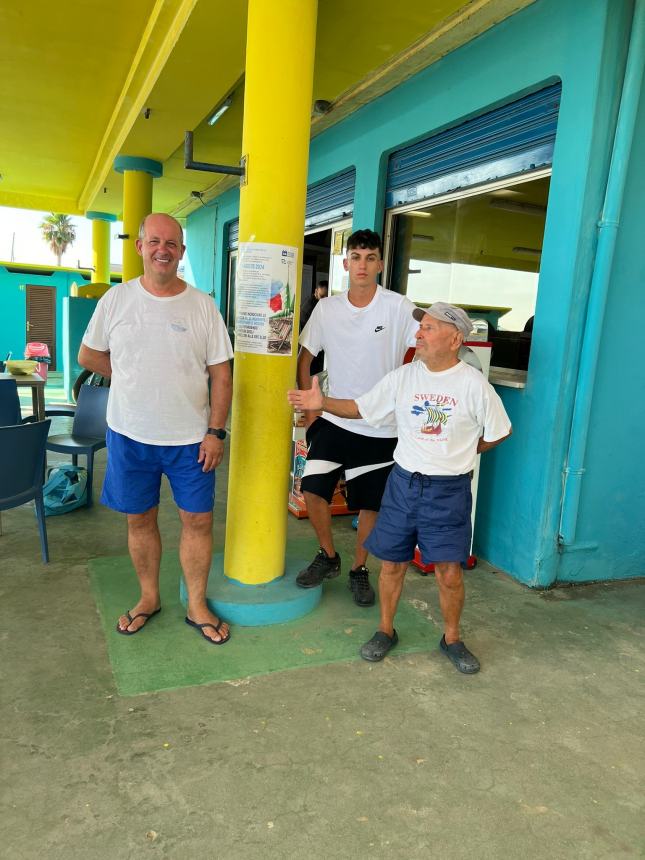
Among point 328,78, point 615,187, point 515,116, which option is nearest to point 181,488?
point 615,187

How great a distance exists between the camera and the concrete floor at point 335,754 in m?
1.80

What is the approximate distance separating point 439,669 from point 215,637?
98cm

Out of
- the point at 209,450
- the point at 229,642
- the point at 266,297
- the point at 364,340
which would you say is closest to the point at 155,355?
the point at 209,450

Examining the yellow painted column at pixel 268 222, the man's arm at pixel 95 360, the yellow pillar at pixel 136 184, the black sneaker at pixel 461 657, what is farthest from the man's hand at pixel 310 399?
the yellow pillar at pixel 136 184

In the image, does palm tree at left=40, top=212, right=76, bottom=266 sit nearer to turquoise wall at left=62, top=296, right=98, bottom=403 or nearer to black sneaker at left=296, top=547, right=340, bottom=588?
turquoise wall at left=62, top=296, right=98, bottom=403

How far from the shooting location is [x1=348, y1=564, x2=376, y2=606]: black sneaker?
10.8 ft

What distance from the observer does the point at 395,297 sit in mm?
3137

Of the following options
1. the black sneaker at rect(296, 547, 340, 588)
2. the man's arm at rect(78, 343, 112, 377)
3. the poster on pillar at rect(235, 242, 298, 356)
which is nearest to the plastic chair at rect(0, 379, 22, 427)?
the man's arm at rect(78, 343, 112, 377)

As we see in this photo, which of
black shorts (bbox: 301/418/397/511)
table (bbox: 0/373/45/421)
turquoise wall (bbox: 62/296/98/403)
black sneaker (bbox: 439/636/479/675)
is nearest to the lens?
black sneaker (bbox: 439/636/479/675)

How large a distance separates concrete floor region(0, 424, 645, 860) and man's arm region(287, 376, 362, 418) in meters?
1.07

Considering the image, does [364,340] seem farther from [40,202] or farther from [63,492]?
[40,202]

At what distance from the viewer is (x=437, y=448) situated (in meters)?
2.59

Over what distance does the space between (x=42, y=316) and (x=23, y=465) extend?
1584cm

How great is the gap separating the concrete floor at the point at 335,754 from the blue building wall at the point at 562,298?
0.73 meters
